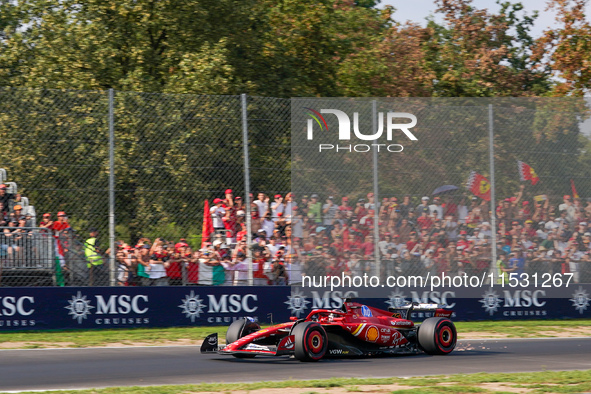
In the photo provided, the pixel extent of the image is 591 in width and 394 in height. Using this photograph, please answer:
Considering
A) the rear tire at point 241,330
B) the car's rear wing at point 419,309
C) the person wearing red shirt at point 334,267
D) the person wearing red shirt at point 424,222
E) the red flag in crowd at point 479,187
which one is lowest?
the rear tire at point 241,330

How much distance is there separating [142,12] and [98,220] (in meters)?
9.66

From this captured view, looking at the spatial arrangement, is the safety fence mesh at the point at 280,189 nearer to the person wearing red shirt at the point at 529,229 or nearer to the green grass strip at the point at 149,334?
the person wearing red shirt at the point at 529,229

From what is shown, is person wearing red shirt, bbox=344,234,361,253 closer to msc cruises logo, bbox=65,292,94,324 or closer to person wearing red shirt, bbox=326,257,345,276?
person wearing red shirt, bbox=326,257,345,276

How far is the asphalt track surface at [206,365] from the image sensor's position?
366 inches

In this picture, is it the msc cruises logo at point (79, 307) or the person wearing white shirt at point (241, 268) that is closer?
the msc cruises logo at point (79, 307)

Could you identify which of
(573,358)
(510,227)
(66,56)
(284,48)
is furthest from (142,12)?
(573,358)

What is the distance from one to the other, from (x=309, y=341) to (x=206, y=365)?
1.36m

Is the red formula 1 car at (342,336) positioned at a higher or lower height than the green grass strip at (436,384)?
higher

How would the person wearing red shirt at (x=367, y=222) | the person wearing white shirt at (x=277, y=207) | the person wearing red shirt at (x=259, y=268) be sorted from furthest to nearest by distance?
the person wearing red shirt at (x=367, y=222)
the person wearing white shirt at (x=277, y=207)
the person wearing red shirt at (x=259, y=268)

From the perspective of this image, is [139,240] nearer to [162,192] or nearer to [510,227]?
[162,192]

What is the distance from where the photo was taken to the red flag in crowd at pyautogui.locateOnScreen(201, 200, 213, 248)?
1590 cm

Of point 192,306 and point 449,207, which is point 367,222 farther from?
point 192,306

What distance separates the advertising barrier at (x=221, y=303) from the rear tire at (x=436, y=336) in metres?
4.81

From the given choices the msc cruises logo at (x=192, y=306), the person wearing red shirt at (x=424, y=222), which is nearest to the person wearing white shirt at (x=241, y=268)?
the msc cruises logo at (x=192, y=306)
